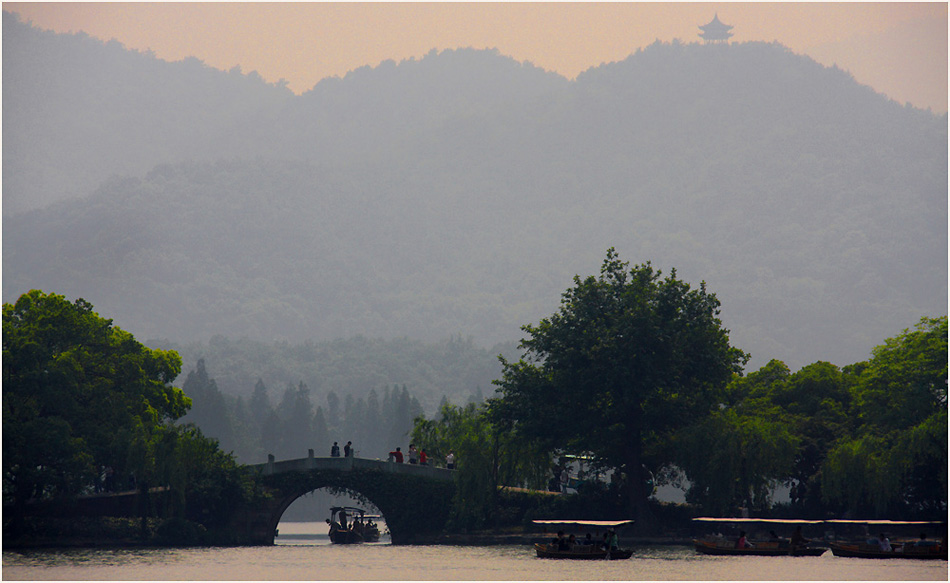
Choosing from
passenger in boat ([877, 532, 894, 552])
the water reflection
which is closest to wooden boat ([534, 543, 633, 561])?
the water reflection

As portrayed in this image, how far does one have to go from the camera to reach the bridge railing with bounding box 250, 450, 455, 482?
8131 centimetres

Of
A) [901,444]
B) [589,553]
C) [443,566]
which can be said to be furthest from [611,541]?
[901,444]

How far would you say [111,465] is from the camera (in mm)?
77938

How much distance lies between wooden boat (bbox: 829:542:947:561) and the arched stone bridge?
88.0 ft

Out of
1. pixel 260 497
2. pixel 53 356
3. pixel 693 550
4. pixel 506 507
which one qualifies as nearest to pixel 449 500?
pixel 506 507

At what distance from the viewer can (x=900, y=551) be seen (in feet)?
202

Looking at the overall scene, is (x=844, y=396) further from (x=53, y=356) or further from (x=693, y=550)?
(x=53, y=356)

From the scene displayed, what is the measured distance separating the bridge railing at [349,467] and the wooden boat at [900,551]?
27227 millimetres

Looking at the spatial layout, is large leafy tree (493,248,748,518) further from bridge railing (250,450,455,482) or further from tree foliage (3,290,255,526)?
tree foliage (3,290,255,526)

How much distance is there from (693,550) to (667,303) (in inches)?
649

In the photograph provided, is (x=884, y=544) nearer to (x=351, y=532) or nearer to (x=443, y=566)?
(x=443, y=566)

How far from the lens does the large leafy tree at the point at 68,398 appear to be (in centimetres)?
7231

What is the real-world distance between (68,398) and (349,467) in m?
17.6

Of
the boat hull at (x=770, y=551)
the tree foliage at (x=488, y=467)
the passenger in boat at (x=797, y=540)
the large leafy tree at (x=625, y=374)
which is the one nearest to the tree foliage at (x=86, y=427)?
the tree foliage at (x=488, y=467)
